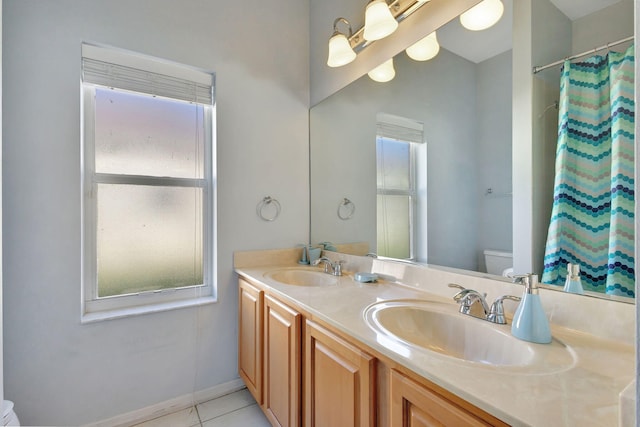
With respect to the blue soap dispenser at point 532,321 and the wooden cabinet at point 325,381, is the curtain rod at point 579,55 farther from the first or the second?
the wooden cabinet at point 325,381

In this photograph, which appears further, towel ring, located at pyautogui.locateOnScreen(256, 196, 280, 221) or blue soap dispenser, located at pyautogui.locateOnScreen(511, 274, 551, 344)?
towel ring, located at pyautogui.locateOnScreen(256, 196, 280, 221)

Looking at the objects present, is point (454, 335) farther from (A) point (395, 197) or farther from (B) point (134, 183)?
(B) point (134, 183)

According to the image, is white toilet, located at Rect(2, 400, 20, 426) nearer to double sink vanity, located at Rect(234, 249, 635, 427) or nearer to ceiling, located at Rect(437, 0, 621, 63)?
double sink vanity, located at Rect(234, 249, 635, 427)

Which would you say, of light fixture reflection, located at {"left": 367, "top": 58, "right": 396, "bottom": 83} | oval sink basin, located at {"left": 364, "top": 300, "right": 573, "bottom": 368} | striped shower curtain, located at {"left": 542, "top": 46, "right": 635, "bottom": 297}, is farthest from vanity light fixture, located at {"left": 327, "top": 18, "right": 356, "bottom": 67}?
oval sink basin, located at {"left": 364, "top": 300, "right": 573, "bottom": 368}

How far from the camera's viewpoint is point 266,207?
81.4 inches

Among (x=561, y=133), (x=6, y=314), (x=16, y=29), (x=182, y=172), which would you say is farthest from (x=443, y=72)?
(x=6, y=314)

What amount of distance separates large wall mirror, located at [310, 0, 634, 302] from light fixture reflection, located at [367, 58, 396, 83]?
32mm

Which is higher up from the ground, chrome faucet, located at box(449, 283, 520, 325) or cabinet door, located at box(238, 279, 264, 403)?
chrome faucet, located at box(449, 283, 520, 325)

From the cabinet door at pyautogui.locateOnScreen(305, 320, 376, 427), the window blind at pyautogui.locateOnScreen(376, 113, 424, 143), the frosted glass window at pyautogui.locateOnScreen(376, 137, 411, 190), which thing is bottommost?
the cabinet door at pyautogui.locateOnScreen(305, 320, 376, 427)

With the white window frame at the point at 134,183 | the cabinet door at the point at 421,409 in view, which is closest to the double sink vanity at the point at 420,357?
the cabinet door at the point at 421,409

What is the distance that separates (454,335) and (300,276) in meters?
1.09

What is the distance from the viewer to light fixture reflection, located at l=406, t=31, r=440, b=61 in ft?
4.50

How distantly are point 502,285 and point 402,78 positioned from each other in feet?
3.70

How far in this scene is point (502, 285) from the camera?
1084 mm
